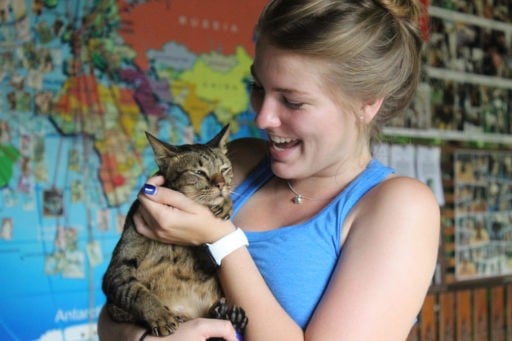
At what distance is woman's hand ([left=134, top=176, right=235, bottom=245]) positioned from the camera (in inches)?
42.1

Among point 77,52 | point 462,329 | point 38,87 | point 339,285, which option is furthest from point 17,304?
point 462,329

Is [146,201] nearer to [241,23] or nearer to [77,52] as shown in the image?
[77,52]

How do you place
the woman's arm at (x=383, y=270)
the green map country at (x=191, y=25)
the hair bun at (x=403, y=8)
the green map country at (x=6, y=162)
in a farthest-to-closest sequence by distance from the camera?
the green map country at (x=191, y=25), the green map country at (x=6, y=162), the hair bun at (x=403, y=8), the woman's arm at (x=383, y=270)

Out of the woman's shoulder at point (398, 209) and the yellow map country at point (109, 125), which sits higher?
the woman's shoulder at point (398, 209)

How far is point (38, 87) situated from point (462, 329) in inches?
89.9

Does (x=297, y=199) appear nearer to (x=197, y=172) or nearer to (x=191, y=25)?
(x=197, y=172)

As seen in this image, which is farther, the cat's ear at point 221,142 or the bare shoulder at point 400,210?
the cat's ear at point 221,142

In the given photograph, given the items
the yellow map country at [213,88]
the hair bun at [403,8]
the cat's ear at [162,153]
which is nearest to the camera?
the hair bun at [403,8]

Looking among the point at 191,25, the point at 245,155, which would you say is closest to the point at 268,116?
the point at 245,155

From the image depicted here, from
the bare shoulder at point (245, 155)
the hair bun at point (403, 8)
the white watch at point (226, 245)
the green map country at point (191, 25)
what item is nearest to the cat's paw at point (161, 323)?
the white watch at point (226, 245)

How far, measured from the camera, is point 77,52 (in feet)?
6.21

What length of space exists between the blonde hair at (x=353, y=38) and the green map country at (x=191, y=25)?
3.03ft

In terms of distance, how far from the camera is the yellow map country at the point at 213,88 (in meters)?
2.14

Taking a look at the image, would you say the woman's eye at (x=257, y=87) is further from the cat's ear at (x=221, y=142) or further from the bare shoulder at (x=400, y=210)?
the bare shoulder at (x=400, y=210)
